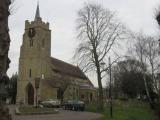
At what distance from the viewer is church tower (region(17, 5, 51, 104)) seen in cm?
8406

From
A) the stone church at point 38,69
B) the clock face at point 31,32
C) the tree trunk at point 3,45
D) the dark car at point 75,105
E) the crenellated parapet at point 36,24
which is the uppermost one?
the crenellated parapet at point 36,24

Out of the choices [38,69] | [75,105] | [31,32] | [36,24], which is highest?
[36,24]

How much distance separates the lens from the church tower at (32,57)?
8406 cm

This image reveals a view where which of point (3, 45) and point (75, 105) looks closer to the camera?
point (3, 45)

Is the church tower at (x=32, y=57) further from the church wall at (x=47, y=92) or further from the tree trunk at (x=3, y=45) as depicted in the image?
the tree trunk at (x=3, y=45)

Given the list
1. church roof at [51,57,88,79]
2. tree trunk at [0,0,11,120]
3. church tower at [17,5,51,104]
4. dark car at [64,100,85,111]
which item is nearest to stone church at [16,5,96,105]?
church tower at [17,5,51,104]

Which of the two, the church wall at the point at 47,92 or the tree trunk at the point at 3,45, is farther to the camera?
the church wall at the point at 47,92

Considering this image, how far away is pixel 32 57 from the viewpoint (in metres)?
86.8

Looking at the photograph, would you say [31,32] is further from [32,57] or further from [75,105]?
[75,105]

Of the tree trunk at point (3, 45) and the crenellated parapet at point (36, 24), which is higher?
the crenellated parapet at point (36, 24)

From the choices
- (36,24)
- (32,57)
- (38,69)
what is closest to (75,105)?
(38,69)

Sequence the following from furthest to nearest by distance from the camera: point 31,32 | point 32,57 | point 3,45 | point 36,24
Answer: point 31,32, point 36,24, point 32,57, point 3,45

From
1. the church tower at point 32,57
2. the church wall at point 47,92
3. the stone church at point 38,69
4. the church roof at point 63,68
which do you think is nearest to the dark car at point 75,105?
the stone church at point 38,69

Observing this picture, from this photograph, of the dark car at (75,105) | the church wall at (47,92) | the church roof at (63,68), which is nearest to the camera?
the dark car at (75,105)
